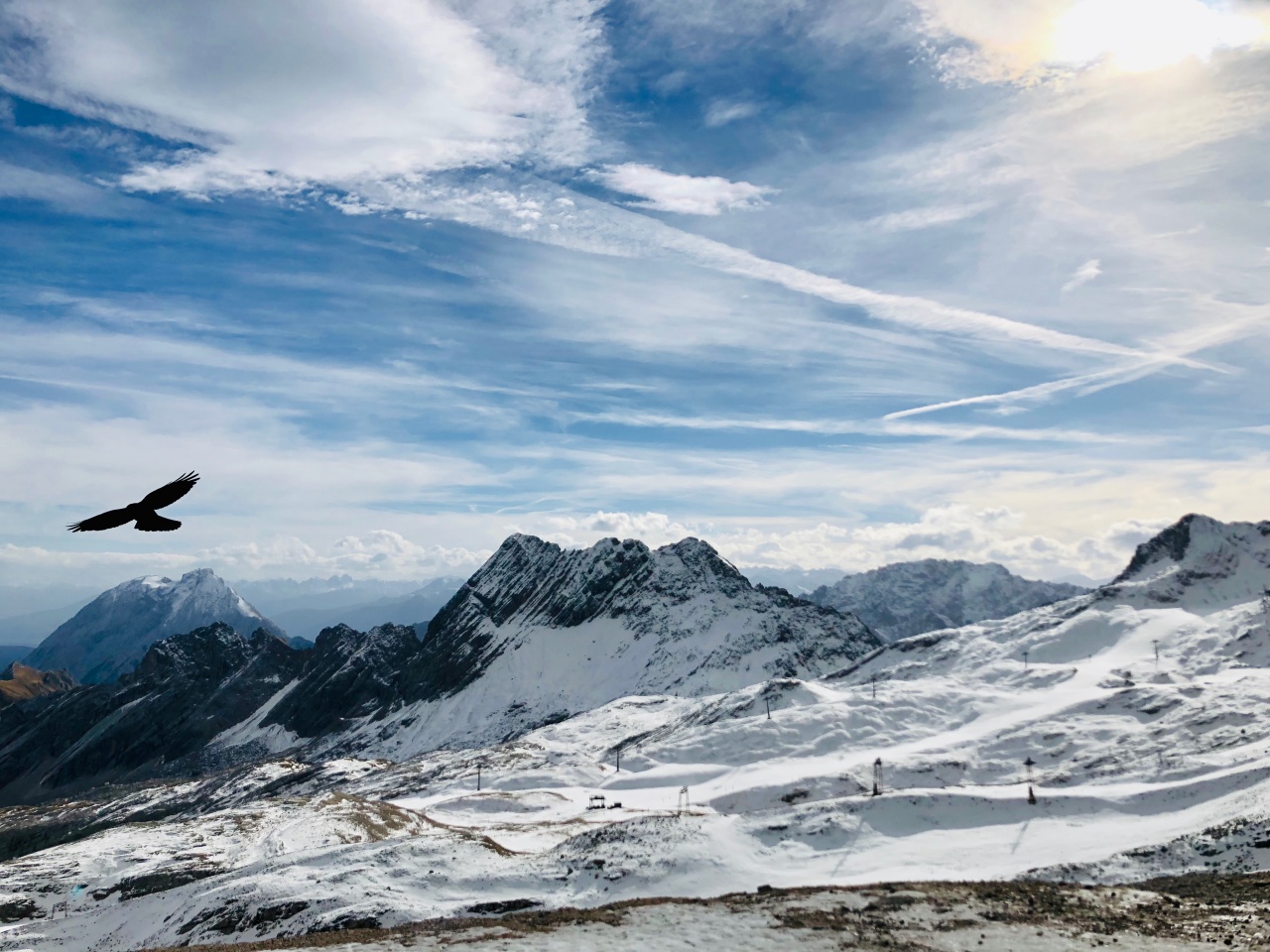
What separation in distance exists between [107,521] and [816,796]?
87574mm

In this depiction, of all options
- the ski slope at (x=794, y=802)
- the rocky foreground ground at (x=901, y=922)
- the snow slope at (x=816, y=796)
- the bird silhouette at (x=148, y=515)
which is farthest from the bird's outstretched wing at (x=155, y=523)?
the snow slope at (x=816, y=796)

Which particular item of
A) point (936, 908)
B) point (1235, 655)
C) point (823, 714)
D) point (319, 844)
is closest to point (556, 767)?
point (823, 714)

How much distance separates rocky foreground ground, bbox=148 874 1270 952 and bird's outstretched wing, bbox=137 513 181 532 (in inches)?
749

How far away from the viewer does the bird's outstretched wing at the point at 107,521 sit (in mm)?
12645

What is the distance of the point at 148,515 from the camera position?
13.2 m

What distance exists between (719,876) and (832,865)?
7.96m

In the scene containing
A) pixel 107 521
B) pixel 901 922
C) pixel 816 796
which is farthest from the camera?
pixel 816 796

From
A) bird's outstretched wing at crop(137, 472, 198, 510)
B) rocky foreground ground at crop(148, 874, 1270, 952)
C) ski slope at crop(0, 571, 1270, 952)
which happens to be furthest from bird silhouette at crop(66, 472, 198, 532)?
ski slope at crop(0, 571, 1270, 952)

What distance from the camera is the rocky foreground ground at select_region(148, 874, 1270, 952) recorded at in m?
25.1

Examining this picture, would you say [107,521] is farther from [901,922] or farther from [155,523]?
[901,922]

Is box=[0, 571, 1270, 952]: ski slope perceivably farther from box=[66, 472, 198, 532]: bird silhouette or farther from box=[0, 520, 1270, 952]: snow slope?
box=[66, 472, 198, 532]: bird silhouette

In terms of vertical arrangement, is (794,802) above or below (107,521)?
below

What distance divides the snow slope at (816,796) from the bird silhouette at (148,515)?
33.2 m

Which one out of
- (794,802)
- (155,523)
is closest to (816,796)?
(794,802)
